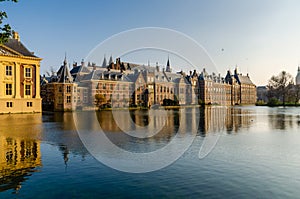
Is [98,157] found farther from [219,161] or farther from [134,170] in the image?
[219,161]

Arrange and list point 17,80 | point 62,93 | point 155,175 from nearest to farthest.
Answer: point 155,175 → point 17,80 → point 62,93

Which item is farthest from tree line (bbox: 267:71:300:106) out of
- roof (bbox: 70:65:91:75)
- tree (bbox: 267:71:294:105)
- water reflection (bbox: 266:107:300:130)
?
roof (bbox: 70:65:91:75)

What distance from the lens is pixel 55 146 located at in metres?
14.6

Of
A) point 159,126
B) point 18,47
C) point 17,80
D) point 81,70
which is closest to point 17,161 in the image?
point 159,126

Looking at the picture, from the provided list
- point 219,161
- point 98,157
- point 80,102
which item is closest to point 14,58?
point 80,102

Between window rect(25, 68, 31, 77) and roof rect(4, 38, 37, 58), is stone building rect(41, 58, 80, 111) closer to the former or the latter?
window rect(25, 68, 31, 77)

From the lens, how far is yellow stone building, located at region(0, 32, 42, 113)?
44.8m

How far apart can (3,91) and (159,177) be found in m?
44.4

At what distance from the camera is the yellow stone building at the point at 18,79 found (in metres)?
44.8

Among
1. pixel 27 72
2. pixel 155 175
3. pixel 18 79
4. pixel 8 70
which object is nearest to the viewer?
pixel 155 175

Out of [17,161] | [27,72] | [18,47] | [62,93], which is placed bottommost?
[17,161]

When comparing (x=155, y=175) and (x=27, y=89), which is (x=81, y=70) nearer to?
(x=27, y=89)

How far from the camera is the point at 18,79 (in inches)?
1834

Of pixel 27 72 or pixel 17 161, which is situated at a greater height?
pixel 27 72
